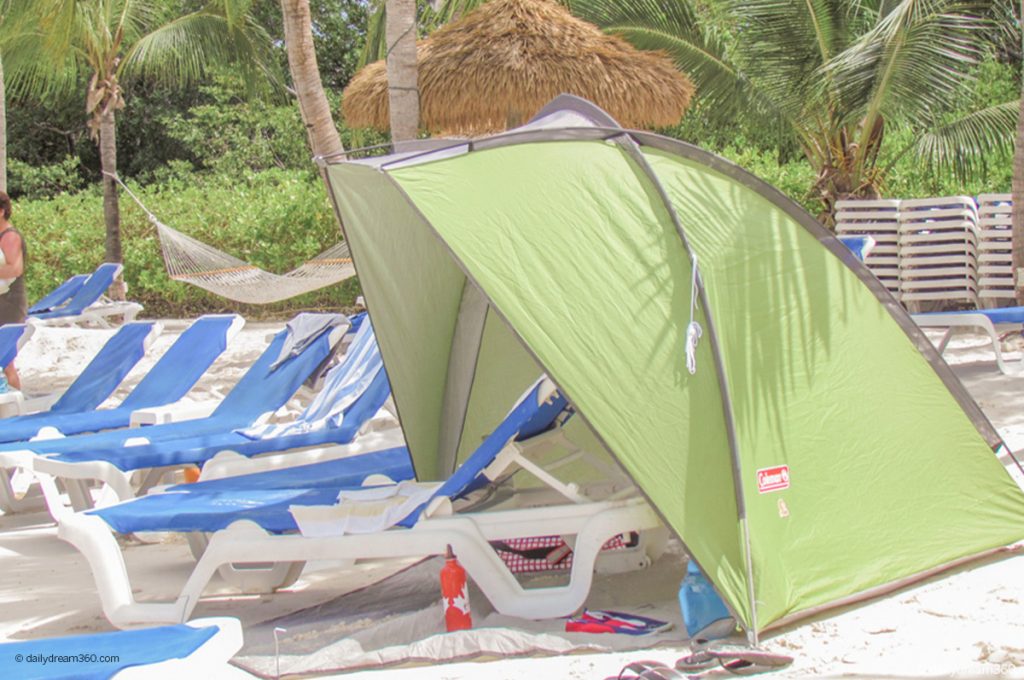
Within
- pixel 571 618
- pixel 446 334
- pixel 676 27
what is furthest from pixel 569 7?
pixel 571 618

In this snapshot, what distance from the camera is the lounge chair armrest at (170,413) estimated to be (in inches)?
265

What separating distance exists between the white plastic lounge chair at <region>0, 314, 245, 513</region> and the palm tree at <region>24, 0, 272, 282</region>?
20.2ft

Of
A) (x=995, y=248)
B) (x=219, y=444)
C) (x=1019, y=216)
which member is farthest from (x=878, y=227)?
(x=219, y=444)

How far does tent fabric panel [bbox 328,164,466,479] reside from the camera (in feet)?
15.7

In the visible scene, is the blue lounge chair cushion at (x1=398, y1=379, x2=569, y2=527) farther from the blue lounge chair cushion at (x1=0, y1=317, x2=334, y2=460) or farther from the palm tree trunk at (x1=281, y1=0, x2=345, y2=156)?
the palm tree trunk at (x1=281, y1=0, x2=345, y2=156)

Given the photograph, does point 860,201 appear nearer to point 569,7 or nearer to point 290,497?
point 569,7

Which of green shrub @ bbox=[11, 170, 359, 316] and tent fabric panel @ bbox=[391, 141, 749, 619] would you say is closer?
tent fabric panel @ bbox=[391, 141, 749, 619]

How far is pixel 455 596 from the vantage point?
3932mm

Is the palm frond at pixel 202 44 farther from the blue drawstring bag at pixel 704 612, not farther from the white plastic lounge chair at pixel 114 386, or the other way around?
the blue drawstring bag at pixel 704 612

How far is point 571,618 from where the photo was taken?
3975 millimetres

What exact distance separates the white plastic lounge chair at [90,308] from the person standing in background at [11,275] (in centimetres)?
410

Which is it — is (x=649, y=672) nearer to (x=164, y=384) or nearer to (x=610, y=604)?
(x=610, y=604)

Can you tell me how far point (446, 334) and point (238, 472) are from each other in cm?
103

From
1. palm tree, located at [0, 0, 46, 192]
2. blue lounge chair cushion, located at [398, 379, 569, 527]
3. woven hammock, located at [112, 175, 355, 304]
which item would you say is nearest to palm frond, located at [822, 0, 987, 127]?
woven hammock, located at [112, 175, 355, 304]
